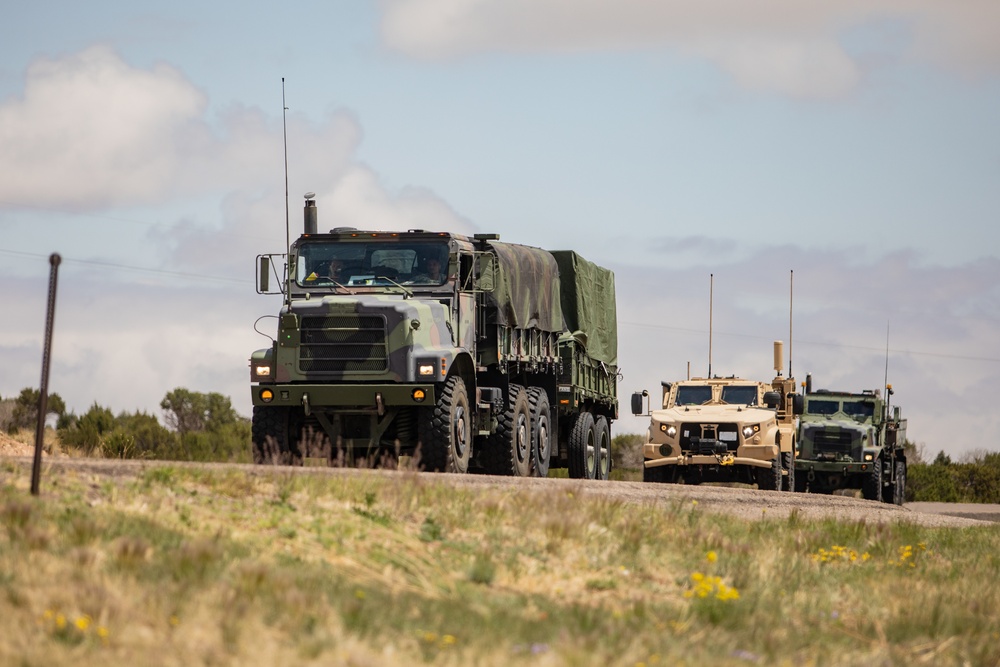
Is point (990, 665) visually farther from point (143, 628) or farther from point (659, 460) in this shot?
point (659, 460)

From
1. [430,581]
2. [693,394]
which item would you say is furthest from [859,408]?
[430,581]

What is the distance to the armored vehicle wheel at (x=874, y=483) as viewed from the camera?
1292 inches

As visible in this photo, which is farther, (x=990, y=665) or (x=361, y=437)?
(x=361, y=437)

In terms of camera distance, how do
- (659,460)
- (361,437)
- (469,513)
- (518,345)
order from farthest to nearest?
(659,460)
(518,345)
(361,437)
(469,513)

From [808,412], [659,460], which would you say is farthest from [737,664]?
[808,412]

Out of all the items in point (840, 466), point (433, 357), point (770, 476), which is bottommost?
point (770, 476)

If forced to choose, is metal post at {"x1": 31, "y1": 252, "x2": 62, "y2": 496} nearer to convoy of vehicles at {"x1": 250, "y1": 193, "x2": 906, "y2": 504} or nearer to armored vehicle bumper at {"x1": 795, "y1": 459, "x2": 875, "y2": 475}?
convoy of vehicles at {"x1": 250, "y1": 193, "x2": 906, "y2": 504}

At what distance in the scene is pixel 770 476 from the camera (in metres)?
26.7

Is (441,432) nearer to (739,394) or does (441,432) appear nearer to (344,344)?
(344,344)

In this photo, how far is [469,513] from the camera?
12.0 meters

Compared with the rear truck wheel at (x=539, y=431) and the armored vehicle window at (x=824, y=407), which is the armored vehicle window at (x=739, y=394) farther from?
the rear truck wheel at (x=539, y=431)

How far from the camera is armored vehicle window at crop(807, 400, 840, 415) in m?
33.8

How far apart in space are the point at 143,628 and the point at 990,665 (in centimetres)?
525

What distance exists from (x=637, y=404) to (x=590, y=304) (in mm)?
2225
